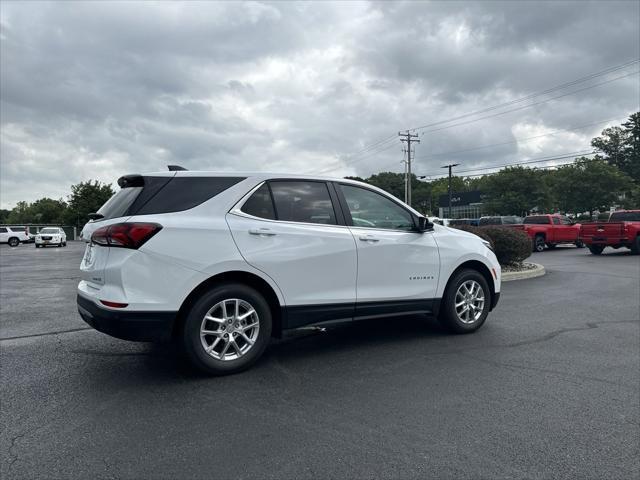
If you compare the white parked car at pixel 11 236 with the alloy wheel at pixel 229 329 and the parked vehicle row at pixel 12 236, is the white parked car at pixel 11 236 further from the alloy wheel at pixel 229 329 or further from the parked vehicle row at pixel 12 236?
the alloy wheel at pixel 229 329

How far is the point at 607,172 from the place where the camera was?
153ft

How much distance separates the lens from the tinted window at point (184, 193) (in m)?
3.93

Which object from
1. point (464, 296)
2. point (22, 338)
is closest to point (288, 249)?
point (464, 296)

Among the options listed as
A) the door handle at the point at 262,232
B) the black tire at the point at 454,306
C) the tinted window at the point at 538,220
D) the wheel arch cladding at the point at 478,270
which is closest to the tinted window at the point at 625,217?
the tinted window at the point at 538,220

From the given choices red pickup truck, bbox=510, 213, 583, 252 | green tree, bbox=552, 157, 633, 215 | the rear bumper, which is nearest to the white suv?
the rear bumper

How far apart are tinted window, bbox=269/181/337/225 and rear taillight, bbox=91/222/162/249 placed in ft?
3.85

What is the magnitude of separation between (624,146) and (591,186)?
4398cm

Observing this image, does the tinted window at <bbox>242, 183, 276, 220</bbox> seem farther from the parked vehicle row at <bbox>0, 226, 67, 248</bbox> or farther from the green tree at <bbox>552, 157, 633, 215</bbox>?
the green tree at <bbox>552, 157, 633, 215</bbox>

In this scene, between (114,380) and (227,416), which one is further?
(114,380)

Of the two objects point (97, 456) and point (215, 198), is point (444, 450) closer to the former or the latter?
point (97, 456)

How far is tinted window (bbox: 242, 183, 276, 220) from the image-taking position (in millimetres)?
4262

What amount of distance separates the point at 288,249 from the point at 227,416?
61.8 inches

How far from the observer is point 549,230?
868 inches

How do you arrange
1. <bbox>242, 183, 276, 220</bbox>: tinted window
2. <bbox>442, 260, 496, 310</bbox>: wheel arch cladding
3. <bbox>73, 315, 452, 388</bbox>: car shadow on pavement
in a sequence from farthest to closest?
1. <bbox>442, 260, 496, 310</bbox>: wheel arch cladding
2. <bbox>242, 183, 276, 220</bbox>: tinted window
3. <bbox>73, 315, 452, 388</bbox>: car shadow on pavement
